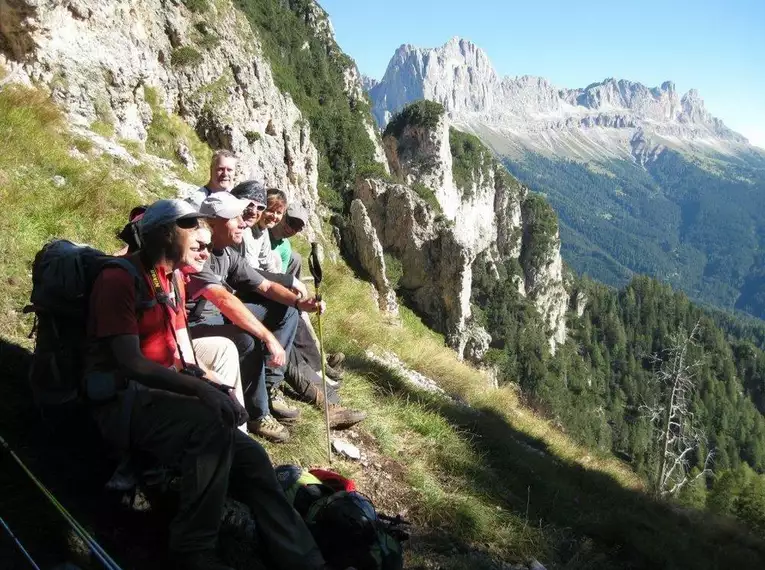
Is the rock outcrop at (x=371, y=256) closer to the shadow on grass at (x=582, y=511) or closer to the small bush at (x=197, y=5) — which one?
the small bush at (x=197, y=5)

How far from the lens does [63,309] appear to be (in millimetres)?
2533

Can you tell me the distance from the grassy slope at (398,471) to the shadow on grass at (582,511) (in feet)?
0.06

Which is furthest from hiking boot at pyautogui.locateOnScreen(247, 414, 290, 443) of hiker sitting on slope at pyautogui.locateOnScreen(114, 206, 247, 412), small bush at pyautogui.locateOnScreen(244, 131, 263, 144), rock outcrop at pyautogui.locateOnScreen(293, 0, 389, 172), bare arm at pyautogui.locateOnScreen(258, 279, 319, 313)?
rock outcrop at pyautogui.locateOnScreen(293, 0, 389, 172)

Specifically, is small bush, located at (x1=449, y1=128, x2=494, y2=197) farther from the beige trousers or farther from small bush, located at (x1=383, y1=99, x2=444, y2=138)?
the beige trousers

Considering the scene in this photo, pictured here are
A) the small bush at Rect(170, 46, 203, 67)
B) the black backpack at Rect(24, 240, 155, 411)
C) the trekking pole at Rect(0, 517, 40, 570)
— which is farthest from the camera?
the small bush at Rect(170, 46, 203, 67)

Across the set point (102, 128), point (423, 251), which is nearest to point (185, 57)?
point (102, 128)

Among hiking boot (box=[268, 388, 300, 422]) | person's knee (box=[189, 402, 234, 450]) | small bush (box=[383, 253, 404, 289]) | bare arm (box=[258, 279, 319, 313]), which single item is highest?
bare arm (box=[258, 279, 319, 313])

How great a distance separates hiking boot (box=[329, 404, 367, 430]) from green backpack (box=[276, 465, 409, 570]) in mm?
1641

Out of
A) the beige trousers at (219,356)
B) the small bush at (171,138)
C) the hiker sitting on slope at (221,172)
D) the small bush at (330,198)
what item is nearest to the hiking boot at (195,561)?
the beige trousers at (219,356)

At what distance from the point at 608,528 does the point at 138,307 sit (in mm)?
4705

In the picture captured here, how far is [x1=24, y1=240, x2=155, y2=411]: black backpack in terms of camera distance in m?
2.51

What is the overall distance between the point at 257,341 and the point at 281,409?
753 millimetres

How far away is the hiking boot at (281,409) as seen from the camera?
4.47 metres

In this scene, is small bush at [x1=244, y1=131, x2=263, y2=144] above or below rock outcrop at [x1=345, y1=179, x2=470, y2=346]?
above
